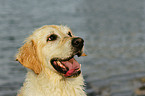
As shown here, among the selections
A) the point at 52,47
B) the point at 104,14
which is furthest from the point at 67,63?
the point at 104,14

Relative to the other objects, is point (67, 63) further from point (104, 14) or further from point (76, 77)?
point (104, 14)

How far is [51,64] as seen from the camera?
3.84 m

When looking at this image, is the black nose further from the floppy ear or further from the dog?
the floppy ear

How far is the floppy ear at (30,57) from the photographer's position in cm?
387

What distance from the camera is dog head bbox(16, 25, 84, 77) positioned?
3.73 metres

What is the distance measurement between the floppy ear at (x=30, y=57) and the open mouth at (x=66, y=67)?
1.13ft

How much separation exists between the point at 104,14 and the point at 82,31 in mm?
8323

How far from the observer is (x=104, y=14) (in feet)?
76.8

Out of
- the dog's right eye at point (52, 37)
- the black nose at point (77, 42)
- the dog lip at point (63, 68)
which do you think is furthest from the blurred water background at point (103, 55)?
the dog's right eye at point (52, 37)

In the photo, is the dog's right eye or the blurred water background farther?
the blurred water background

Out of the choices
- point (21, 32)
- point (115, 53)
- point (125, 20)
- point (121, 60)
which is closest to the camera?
point (121, 60)

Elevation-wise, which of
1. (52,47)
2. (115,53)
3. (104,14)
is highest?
(104,14)

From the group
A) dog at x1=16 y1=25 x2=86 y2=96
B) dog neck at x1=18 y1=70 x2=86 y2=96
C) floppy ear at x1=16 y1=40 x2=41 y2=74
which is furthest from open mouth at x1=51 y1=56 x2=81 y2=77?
floppy ear at x1=16 y1=40 x2=41 y2=74

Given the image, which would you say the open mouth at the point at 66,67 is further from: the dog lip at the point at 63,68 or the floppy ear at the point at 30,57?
the floppy ear at the point at 30,57
